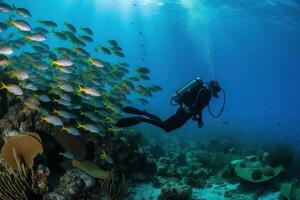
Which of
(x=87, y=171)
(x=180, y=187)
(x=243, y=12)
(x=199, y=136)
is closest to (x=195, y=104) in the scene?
(x=180, y=187)

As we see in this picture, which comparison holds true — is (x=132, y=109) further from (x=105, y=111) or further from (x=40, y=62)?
(x=40, y=62)

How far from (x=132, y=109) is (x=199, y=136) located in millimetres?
15713

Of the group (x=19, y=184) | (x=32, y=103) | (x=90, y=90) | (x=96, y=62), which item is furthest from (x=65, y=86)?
(x=19, y=184)

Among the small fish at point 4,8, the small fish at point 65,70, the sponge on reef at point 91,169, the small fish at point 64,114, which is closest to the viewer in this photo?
the sponge on reef at point 91,169

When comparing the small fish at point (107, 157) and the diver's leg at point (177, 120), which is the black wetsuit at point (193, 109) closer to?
the diver's leg at point (177, 120)

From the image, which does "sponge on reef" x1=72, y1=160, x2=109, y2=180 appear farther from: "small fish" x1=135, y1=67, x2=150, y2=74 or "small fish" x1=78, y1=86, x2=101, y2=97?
"small fish" x1=135, y1=67, x2=150, y2=74

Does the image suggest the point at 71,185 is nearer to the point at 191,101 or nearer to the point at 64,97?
the point at 64,97

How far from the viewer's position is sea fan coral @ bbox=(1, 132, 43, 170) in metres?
7.64

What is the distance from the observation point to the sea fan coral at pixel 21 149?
7637mm

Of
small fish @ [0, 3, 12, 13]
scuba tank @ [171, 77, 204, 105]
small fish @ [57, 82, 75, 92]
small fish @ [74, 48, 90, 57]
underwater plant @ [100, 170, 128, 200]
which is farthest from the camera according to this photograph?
small fish @ [74, 48, 90, 57]

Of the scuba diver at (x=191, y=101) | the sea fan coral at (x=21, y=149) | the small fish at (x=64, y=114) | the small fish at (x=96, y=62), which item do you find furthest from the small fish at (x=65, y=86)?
the scuba diver at (x=191, y=101)

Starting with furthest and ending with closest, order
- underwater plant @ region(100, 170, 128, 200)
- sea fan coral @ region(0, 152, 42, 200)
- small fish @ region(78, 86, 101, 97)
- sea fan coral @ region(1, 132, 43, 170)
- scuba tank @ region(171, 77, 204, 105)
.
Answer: scuba tank @ region(171, 77, 204, 105), small fish @ region(78, 86, 101, 97), underwater plant @ region(100, 170, 128, 200), sea fan coral @ region(1, 132, 43, 170), sea fan coral @ region(0, 152, 42, 200)

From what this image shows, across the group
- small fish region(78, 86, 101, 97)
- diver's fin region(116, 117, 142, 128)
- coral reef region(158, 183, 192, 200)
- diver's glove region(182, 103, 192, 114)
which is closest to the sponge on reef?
coral reef region(158, 183, 192, 200)

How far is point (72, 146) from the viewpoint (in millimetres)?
8836
